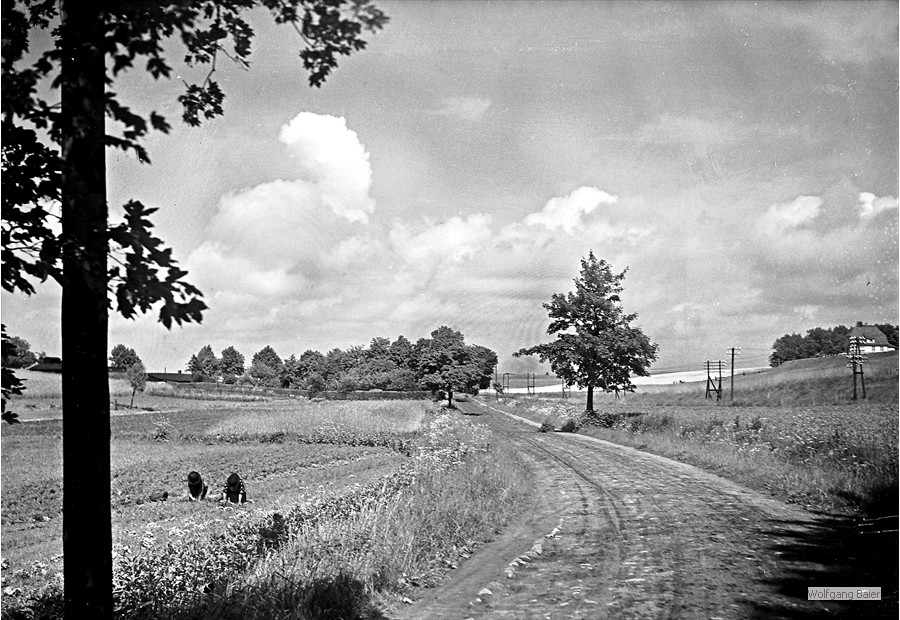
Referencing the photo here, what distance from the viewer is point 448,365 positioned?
7012 cm

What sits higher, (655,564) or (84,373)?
(84,373)

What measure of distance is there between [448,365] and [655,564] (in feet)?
206

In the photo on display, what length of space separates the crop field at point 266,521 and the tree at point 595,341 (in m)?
10.0


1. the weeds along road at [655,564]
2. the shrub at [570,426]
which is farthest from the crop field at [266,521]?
the shrub at [570,426]

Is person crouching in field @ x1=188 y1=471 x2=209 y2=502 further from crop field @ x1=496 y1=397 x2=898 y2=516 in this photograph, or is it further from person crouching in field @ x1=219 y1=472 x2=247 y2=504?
crop field @ x1=496 y1=397 x2=898 y2=516

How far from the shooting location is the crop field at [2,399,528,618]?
6.37 m

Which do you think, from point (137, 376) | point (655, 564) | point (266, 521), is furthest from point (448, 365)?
point (655, 564)

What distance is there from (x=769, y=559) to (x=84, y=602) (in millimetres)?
7261

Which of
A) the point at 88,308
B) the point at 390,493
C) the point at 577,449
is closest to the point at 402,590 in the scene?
the point at 390,493

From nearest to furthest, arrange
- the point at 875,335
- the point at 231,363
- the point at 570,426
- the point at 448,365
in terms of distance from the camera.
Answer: the point at 570,426
the point at 875,335
the point at 448,365
the point at 231,363

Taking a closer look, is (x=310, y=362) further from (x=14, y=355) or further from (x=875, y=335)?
(x=14, y=355)

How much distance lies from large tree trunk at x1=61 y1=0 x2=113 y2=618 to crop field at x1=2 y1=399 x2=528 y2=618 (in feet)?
7.72

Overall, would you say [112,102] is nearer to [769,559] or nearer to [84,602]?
[84,602]

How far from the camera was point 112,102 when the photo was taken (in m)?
2.86
